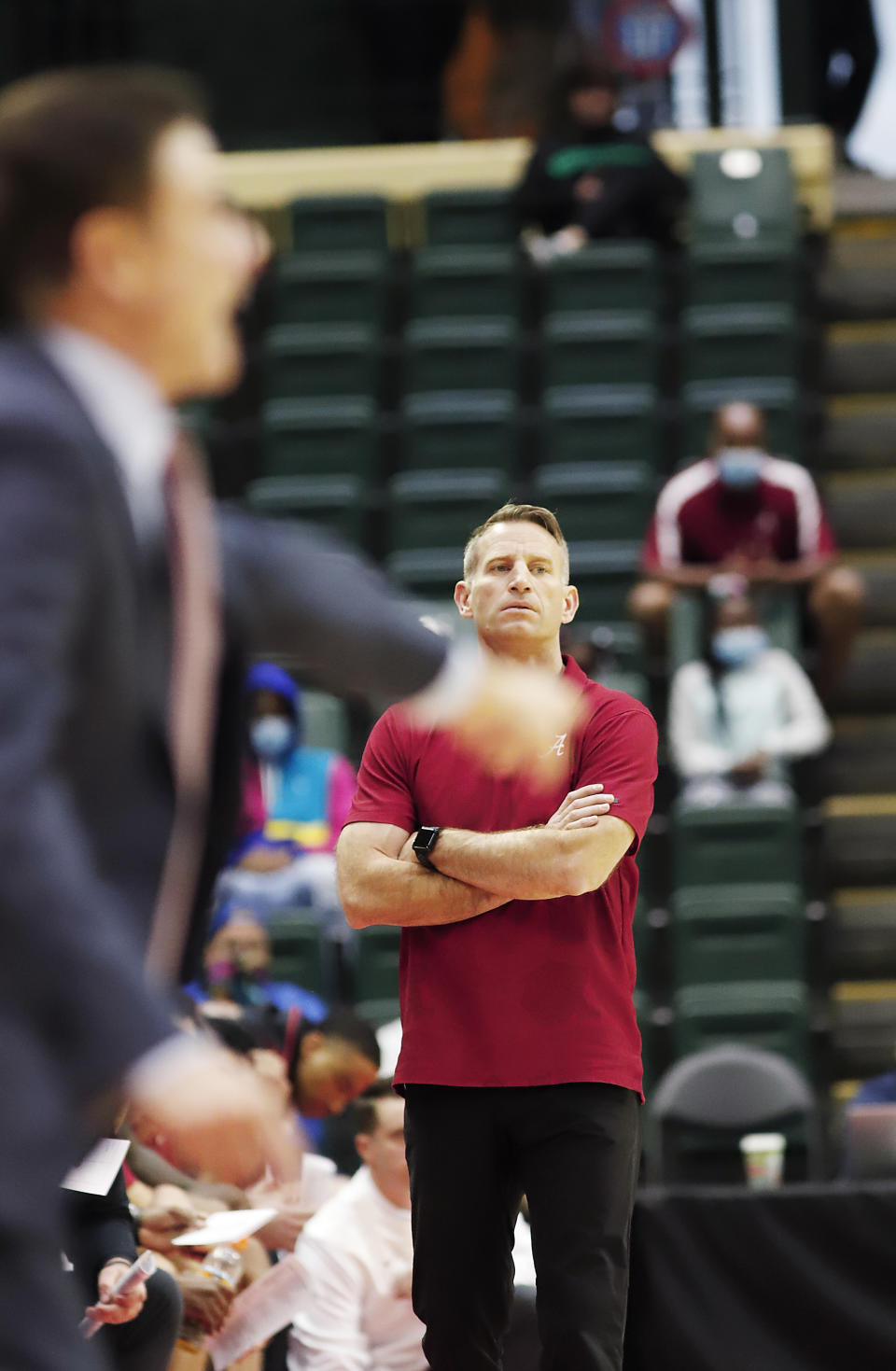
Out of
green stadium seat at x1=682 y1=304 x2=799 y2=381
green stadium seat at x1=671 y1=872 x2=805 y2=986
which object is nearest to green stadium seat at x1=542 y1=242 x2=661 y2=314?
green stadium seat at x1=682 y1=304 x2=799 y2=381

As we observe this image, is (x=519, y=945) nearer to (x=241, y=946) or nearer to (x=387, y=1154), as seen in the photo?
(x=387, y=1154)

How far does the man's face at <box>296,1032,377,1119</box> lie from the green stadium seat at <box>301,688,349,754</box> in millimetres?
2662

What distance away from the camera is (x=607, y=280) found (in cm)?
973

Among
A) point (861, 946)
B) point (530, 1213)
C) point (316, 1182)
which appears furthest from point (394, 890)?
point (861, 946)

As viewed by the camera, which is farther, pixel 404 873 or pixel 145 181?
pixel 404 873

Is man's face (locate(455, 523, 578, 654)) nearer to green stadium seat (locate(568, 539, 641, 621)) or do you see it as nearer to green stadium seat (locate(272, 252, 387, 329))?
green stadium seat (locate(568, 539, 641, 621))

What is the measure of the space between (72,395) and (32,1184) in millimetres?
590

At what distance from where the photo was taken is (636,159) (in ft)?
32.5

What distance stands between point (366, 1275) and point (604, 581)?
14.3ft

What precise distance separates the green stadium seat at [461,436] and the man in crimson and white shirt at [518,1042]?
5791 mm

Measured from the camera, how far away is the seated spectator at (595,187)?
32.4 feet

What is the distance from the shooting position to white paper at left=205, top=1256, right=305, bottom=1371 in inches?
148

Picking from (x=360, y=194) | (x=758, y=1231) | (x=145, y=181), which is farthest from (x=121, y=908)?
(x=360, y=194)

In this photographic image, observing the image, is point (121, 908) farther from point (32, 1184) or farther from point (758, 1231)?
point (758, 1231)
